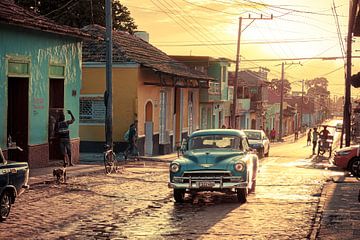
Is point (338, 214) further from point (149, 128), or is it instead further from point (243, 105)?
point (243, 105)

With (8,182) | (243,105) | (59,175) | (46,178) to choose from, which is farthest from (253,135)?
(243,105)

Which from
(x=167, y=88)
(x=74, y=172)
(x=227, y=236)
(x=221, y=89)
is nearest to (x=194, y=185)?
(x=227, y=236)

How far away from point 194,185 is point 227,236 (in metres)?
4.17

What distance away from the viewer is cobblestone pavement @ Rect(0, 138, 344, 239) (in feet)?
39.7

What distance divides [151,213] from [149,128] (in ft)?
74.4

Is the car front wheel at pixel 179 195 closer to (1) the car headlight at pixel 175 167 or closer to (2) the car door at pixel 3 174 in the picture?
(1) the car headlight at pixel 175 167

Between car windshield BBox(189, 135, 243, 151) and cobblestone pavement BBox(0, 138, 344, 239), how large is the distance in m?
1.31

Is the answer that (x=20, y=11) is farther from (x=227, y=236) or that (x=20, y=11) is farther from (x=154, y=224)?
(x=227, y=236)

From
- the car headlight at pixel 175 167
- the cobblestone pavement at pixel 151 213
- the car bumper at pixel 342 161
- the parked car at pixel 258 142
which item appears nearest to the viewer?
the cobblestone pavement at pixel 151 213

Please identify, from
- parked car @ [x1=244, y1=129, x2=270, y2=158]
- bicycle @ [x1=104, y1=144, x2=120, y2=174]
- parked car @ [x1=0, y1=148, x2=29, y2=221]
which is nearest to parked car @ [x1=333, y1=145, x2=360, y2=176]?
bicycle @ [x1=104, y1=144, x2=120, y2=174]

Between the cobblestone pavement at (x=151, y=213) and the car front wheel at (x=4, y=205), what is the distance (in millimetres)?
172

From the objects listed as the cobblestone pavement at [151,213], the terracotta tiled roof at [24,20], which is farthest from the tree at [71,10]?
the cobblestone pavement at [151,213]

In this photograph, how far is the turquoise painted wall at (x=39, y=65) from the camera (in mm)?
20781

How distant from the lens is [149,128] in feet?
122
